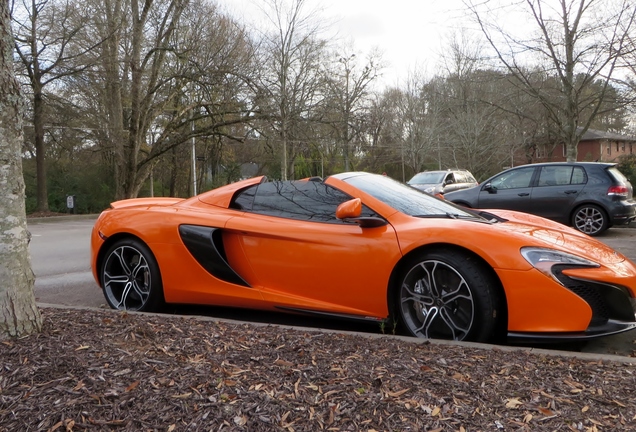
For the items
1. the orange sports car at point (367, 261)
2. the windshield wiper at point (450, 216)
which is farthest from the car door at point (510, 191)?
the windshield wiper at point (450, 216)

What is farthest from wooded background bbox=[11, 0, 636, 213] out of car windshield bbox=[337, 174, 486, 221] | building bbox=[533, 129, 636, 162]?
building bbox=[533, 129, 636, 162]

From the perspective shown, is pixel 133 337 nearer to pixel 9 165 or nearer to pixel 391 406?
pixel 9 165

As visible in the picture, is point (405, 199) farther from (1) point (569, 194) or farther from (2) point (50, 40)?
(2) point (50, 40)

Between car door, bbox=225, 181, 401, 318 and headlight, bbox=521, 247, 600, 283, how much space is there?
32.9 inches

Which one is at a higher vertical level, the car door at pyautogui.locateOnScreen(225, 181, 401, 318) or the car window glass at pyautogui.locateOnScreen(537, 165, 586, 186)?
the car window glass at pyautogui.locateOnScreen(537, 165, 586, 186)

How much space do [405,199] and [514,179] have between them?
7.66m

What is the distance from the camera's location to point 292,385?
95.0 inches

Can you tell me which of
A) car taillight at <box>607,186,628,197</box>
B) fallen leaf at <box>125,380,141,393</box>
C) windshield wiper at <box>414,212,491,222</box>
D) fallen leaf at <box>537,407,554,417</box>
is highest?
car taillight at <box>607,186,628,197</box>

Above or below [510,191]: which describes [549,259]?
below

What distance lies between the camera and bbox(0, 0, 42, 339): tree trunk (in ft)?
9.61

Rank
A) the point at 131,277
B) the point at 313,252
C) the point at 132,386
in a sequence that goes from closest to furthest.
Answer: the point at 132,386, the point at 313,252, the point at 131,277

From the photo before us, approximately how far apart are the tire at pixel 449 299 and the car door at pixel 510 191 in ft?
26.0

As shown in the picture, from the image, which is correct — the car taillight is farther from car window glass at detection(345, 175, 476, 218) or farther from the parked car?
the parked car

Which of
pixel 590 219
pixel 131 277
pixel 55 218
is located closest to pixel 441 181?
pixel 590 219
